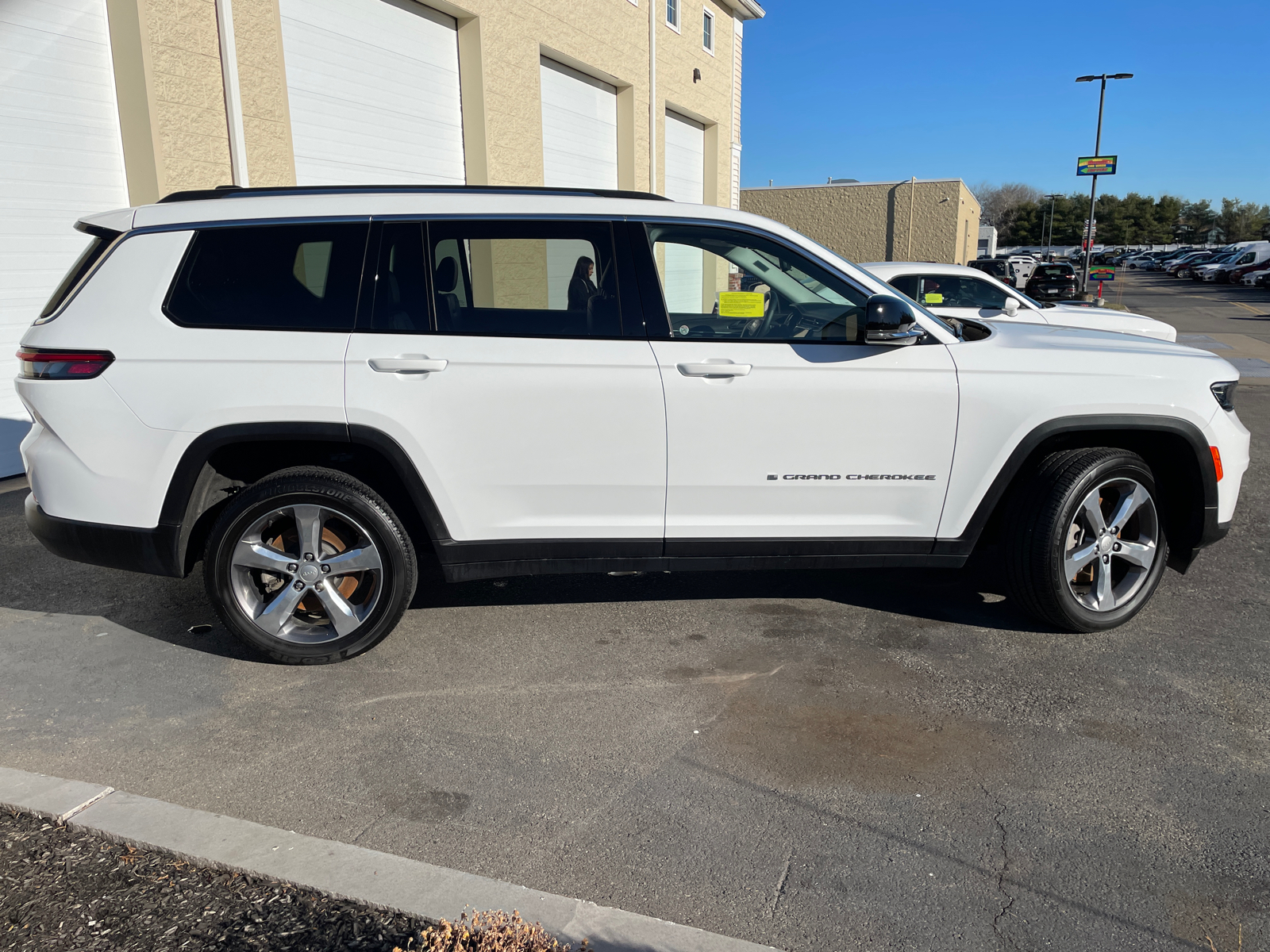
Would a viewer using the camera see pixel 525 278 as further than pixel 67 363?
Yes

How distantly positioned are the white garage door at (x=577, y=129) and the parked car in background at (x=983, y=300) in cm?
632

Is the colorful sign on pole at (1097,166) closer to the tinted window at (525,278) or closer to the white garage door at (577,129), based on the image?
the white garage door at (577,129)

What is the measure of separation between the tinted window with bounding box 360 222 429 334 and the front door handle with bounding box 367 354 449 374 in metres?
0.14

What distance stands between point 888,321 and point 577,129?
12496mm

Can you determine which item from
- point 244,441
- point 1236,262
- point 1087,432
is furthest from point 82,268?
point 1236,262

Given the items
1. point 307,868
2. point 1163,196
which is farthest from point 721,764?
point 1163,196

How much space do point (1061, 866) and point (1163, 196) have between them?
156 metres

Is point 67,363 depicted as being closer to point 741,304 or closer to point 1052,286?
point 741,304

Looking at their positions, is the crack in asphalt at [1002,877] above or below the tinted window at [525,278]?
below

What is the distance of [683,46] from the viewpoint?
18.3 metres

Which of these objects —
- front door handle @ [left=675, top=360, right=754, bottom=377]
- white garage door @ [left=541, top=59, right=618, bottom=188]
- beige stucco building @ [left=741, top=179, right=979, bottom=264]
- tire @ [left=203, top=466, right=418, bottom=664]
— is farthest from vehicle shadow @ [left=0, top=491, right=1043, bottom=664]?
beige stucco building @ [left=741, top=179, right=979, bottom=264]

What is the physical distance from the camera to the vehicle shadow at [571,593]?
15.1ft

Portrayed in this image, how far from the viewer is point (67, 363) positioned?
12.3 feet

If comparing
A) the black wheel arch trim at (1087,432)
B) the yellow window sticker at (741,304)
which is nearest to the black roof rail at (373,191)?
the yellow window sticker at (741,304)
